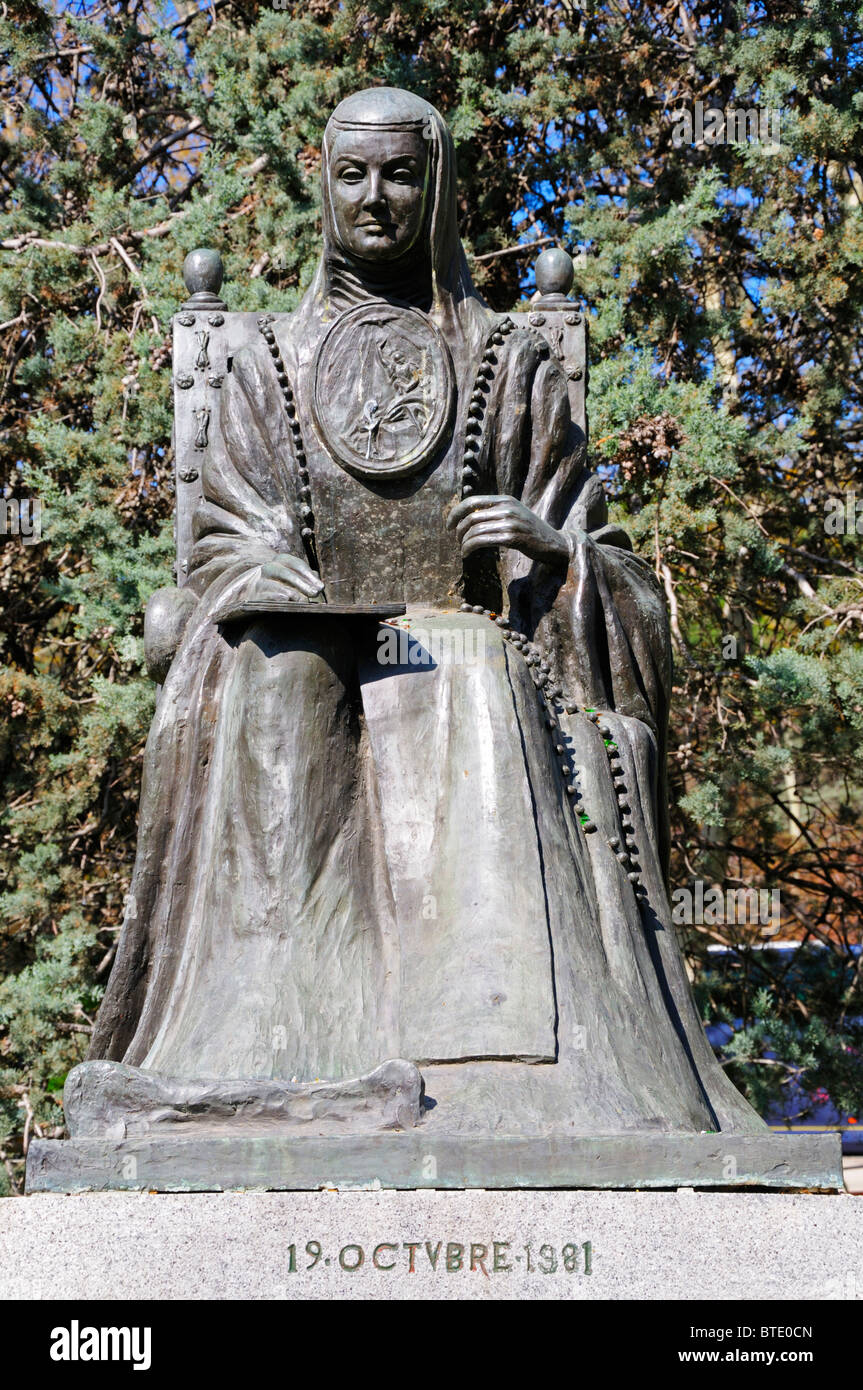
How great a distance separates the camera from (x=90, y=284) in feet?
43.3

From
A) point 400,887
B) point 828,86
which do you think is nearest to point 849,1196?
point 400,887

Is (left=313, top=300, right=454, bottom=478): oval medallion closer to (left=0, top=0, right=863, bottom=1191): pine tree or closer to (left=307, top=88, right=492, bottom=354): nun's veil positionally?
(left=307, top=88, right=492, bottom=354): nun's veil

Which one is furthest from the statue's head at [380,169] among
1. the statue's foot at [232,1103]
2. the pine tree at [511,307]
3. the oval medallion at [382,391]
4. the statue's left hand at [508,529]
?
the pine tree at [511,307]

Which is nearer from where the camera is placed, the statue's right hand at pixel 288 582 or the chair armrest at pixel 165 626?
the statue's right hand at pixel 288 582

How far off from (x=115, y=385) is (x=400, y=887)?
7659 millimetres

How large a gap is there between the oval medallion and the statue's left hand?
30cm

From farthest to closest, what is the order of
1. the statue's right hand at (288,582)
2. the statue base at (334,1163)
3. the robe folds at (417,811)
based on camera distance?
the statue's right hand at (288,582) → the robe folds at (417,811) → the statue base at (334,1163)

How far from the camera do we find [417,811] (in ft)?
18.5

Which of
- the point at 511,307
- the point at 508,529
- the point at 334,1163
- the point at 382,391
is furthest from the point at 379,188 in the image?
the point at 511,307

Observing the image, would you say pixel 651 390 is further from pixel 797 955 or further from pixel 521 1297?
pixel 521 1297

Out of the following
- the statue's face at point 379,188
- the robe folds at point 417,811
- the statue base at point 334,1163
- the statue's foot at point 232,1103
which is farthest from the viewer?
the statue's face at point 379,188

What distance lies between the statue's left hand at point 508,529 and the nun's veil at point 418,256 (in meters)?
0.66

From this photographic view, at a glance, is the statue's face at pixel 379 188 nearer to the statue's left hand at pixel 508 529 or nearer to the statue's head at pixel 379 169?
the statue's head at pixel 379 169

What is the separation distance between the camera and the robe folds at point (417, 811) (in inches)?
201
